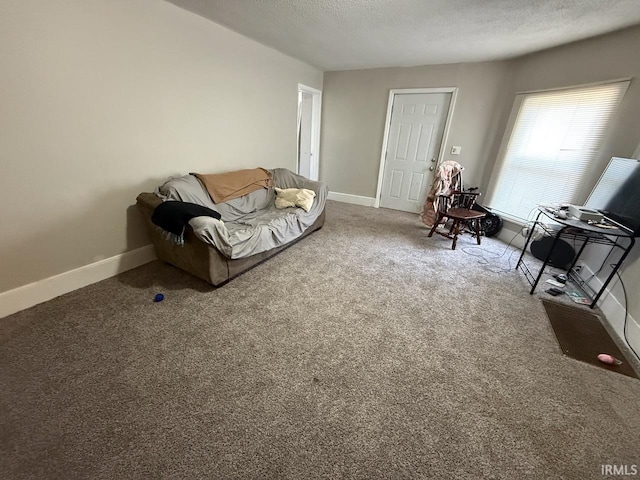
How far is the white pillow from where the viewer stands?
10.2ft

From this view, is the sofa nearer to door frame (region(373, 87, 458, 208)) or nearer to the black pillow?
the black pillow

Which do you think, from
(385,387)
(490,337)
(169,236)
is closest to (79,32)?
(169,236)

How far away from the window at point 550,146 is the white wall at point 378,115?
0.37 metres

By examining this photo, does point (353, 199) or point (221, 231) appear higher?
point (221, 231)

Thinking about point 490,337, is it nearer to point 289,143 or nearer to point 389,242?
point 389,242

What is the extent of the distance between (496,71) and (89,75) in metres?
4.63

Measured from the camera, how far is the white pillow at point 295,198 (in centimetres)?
311

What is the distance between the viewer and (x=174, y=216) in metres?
1.98

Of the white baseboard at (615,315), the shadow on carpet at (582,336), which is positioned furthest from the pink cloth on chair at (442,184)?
the shadow on carpet at (582,336)

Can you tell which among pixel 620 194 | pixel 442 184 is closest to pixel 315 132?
pixel 442 184

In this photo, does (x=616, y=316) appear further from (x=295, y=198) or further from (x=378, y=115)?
(x=378, y=115)

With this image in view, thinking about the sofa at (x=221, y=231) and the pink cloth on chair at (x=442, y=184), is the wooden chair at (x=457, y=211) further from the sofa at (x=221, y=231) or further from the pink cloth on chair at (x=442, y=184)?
the sofa at (x=221, y=231)

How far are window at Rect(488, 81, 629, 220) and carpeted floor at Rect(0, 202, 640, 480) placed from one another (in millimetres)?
1657

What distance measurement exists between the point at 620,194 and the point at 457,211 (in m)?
1.37
